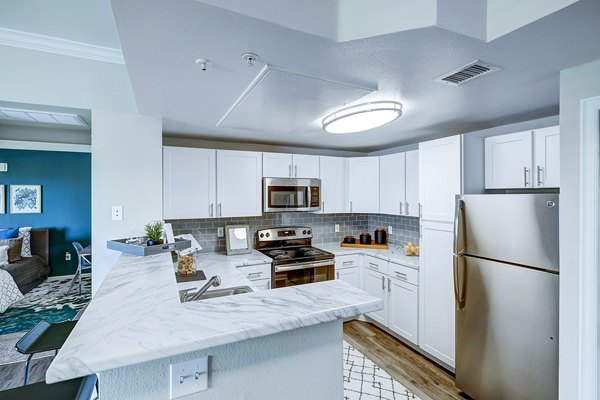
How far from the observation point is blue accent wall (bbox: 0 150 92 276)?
5070mm

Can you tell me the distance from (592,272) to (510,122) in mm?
1600

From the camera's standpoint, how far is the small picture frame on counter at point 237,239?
3.36m

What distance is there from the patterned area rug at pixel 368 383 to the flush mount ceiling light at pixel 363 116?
2.19 m

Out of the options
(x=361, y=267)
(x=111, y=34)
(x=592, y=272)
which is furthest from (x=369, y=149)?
(x=111, y=34)

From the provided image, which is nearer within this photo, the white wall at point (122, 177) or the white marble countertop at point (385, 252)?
the white wall at point (122, 177)

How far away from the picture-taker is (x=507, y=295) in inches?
80.0

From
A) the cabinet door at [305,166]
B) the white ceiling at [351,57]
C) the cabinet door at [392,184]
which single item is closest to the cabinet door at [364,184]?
the cabinet door at [392,184]

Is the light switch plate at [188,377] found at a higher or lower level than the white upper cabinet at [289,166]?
lower

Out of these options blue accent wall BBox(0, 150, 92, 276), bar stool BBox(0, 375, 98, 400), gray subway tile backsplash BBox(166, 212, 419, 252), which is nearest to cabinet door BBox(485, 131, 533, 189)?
gray subway tile backsplash BBox(166, 212, 419, 252)

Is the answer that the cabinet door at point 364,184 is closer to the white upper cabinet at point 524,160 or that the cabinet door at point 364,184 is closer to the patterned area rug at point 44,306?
the white upper cabinet at point 524,160

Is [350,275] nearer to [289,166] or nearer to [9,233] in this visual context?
[289,166]

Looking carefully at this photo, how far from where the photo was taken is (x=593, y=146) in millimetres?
1476

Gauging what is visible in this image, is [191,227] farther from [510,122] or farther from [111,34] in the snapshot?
[510,122]

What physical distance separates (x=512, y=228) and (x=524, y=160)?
2.02ft
